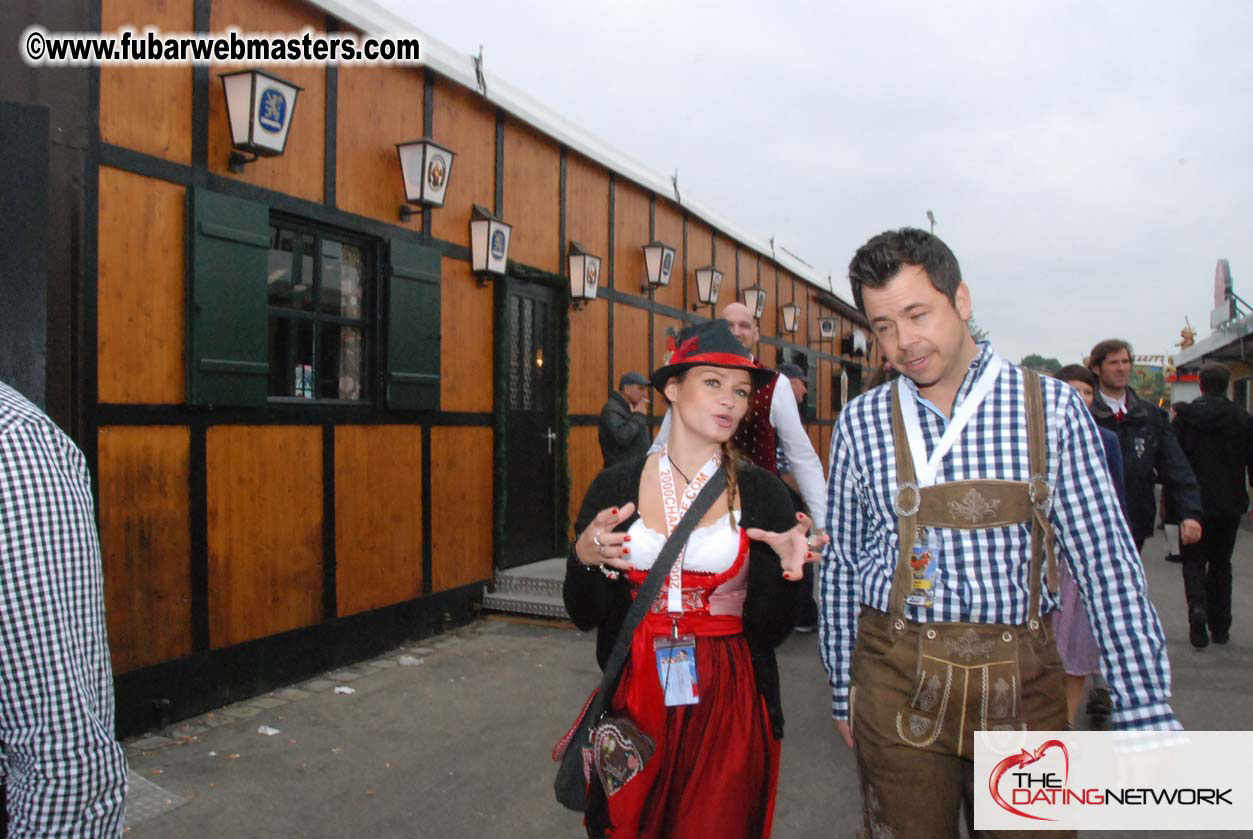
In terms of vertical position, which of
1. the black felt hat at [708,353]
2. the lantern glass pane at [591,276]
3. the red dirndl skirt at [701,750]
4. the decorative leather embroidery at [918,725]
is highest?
the lantern glass pane at [591,276]

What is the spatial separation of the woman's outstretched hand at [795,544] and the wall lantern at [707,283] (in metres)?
10.4

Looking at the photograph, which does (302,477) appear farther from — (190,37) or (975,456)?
(975,456)

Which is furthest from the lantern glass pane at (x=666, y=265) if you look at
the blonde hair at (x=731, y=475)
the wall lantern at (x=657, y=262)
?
the blonde hair at (x=731, y=475)

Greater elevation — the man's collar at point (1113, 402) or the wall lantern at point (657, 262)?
the wall lantern at point (657, 262)

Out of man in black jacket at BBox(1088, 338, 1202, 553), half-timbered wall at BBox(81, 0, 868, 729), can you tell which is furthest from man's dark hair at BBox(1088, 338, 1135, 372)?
half-timbered wall at BBox(81, 0, 868, 729)

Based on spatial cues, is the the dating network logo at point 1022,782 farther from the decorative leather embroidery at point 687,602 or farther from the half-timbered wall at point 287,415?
the half-timbered wall at point 287,415

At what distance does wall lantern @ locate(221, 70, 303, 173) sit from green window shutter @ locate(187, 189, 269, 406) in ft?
1.03

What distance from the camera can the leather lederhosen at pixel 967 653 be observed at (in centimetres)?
198

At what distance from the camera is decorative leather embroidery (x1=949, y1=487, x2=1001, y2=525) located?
2.02 meters

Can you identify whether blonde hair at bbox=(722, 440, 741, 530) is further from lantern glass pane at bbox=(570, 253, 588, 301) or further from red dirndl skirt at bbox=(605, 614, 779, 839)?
lantern glass pane at bbox=(570, 253, 588, 301)

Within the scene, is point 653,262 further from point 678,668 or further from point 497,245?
point 678,668

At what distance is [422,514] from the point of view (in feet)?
23.3

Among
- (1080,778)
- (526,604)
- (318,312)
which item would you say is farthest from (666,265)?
(1080,778)

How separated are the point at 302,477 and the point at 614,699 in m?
4.09
